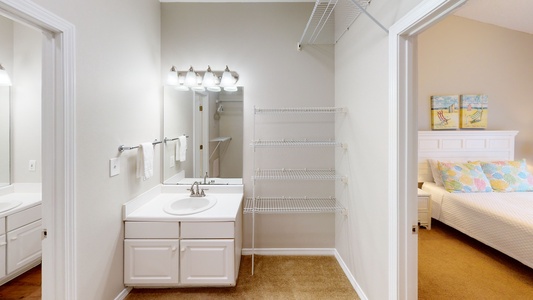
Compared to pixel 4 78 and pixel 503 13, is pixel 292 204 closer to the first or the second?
pixel 4 78

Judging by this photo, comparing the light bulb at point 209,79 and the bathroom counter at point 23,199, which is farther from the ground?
the light bulb at point 209,79

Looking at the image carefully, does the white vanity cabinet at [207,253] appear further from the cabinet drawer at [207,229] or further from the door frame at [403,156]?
the door frame at [403,156]

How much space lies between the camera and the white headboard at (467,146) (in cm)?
364

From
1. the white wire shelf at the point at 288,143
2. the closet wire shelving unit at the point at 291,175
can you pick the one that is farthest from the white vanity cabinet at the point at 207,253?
the white wire shelf at the point at 288,143

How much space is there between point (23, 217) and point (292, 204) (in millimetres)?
2458

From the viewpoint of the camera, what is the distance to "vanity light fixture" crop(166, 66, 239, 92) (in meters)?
2.48

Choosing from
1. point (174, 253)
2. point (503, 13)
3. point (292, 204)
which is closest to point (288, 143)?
point (292, 204)

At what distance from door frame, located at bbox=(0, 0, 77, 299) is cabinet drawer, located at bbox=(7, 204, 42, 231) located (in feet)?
3.47

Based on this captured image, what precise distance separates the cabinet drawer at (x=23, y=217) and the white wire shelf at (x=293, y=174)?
2.05 m

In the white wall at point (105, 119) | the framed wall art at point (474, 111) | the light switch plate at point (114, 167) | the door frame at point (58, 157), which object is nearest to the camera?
the door frame at point (58, 157)

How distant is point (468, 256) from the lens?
8.71ft

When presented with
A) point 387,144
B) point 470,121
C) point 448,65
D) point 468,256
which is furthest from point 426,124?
point 387,144

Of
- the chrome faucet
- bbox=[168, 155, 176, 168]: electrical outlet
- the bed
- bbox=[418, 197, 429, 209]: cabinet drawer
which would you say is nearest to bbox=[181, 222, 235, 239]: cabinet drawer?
the chrome faucet

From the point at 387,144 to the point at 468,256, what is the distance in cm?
220
